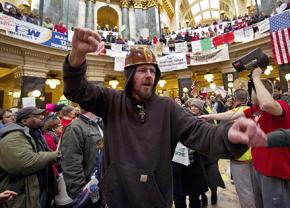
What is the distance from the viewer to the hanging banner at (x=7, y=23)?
11203 millimetres

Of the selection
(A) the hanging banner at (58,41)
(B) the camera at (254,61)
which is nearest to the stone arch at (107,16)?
(A) the hanging banner at (58,41)

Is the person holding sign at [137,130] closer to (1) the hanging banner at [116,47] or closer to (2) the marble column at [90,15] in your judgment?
(1) the hanging banner at [116,47]

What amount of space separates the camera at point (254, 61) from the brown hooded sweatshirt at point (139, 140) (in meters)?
1.31

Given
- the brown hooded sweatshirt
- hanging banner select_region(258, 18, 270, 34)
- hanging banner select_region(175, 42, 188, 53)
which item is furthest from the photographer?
hanging banner select_region(175, 42, 188, 53)

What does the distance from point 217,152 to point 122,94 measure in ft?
2.96

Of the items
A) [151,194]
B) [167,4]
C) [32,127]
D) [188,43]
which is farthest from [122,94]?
[167,4]

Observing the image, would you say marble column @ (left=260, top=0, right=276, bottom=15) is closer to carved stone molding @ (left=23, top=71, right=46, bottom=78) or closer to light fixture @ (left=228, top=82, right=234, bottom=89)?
light fixture @ (left=228, top=82, right=234, bottom=89)

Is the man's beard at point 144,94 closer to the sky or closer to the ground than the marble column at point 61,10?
closer to the ground

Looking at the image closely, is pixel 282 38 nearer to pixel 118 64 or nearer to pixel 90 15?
pixel 118 64

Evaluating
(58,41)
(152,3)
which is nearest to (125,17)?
(152,3)

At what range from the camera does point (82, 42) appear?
143 cm

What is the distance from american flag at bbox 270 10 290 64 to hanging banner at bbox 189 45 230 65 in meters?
3.96

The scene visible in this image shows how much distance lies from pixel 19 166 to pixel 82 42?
75.5 inches

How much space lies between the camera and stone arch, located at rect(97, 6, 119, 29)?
2267cm
